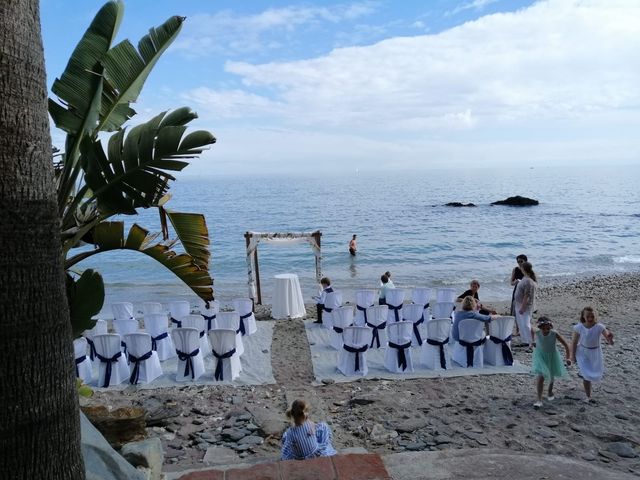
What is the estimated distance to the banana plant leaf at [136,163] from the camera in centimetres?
357

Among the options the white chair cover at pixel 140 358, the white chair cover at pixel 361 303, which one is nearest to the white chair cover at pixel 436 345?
the white chair cover at pixel 361 303

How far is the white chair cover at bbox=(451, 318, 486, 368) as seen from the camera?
9.57m

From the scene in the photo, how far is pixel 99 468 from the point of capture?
376 cm

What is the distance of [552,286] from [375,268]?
10.9 m

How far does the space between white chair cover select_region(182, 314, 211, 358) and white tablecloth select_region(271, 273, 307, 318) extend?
3566mm

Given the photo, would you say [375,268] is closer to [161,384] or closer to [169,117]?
[161,384]

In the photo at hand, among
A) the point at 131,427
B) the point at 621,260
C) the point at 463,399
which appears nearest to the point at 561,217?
the point at 621,260

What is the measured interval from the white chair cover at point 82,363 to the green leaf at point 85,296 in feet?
17.5

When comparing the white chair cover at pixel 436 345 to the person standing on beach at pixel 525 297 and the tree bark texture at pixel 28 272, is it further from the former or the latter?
the tree bark texture at pixel 28 272

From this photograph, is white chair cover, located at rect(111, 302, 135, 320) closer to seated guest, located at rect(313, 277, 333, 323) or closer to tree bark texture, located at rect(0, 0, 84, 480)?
seated guest, located at rect(313, 277, 333, 323)

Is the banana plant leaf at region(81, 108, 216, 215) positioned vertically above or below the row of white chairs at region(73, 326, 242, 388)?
above

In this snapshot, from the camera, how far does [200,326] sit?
1059 cm

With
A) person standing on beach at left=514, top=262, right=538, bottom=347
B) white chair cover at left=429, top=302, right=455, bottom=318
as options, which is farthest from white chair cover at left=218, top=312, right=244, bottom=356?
person standing on beach at left=514, top=262, right=538, bottom=347

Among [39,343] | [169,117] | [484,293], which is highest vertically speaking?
[169,117]
